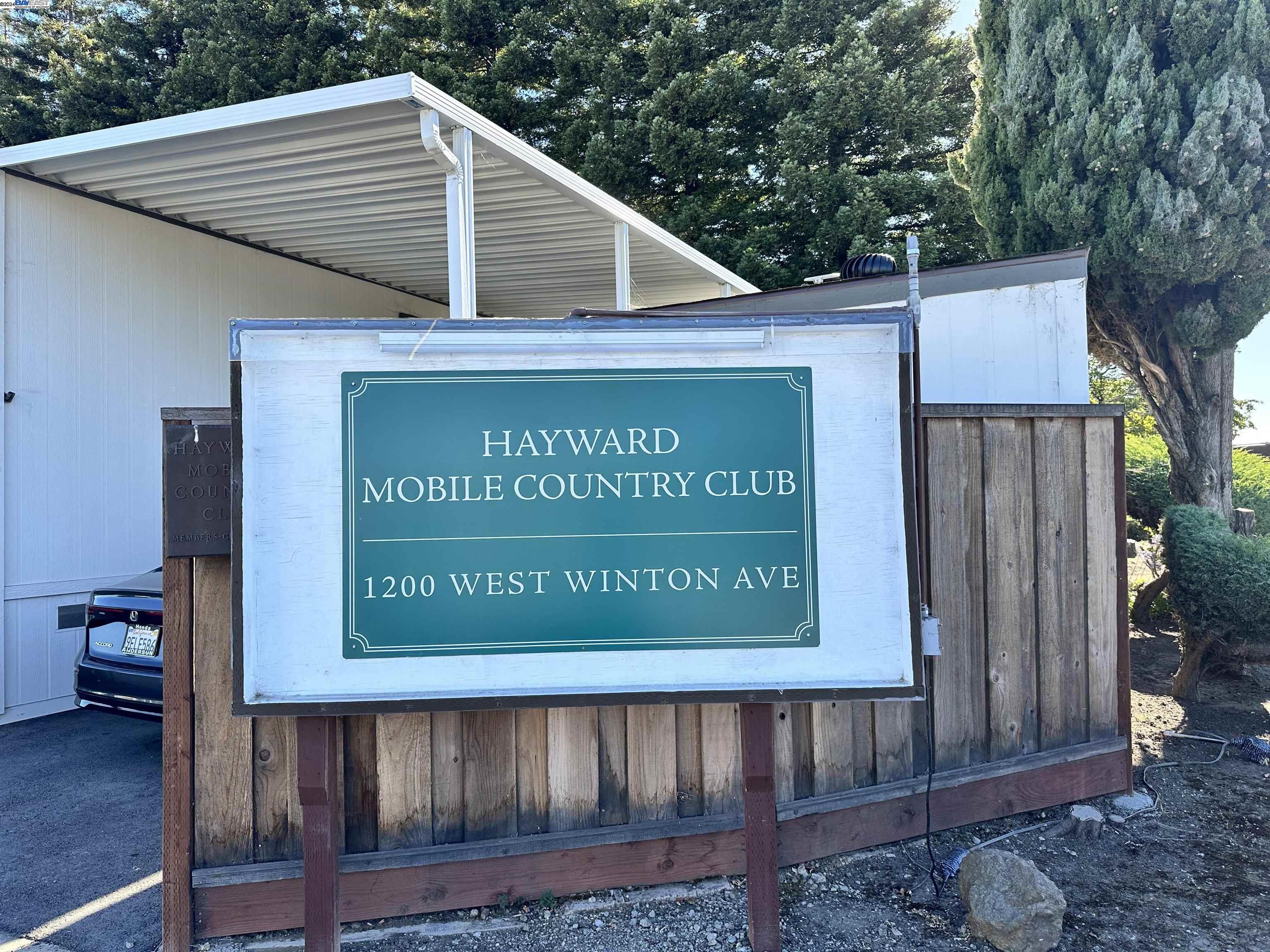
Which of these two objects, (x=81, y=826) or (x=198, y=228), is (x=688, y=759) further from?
(x=198, y=228)

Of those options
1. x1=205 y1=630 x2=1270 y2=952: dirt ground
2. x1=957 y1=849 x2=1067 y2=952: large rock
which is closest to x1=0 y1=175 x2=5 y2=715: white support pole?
x1=205 y1=630 x2=1270 y2=952: dirt ground

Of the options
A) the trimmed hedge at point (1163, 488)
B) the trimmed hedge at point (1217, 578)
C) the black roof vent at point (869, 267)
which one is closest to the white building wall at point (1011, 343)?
the black roof vent at point (869, 267)

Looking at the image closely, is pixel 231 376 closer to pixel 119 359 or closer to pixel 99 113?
pixel 119 359

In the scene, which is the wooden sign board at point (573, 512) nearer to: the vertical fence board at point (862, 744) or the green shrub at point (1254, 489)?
the vertical fence board at point (862, 744)

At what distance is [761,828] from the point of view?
2.69m

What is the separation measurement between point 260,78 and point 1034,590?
48.5ft

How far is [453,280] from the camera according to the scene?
5.13 metres

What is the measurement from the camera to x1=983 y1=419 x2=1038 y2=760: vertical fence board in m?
3.61

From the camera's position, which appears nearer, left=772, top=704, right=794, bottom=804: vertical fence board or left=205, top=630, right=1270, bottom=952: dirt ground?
left=205, top=630, right=1270, bottom=952: dirt ground

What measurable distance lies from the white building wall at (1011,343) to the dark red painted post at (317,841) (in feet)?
13.3

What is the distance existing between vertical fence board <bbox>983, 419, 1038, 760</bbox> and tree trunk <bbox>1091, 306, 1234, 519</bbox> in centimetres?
493

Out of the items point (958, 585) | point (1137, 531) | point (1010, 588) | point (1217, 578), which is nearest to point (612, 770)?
point (958, 585)

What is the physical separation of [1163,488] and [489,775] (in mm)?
8312

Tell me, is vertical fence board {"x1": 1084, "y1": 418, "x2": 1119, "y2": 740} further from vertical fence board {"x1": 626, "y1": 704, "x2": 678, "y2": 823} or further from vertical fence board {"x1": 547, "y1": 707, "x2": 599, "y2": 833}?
vertical fence board {"x1": 547, "y1": 707, "x2": 599, "y2": 833}
